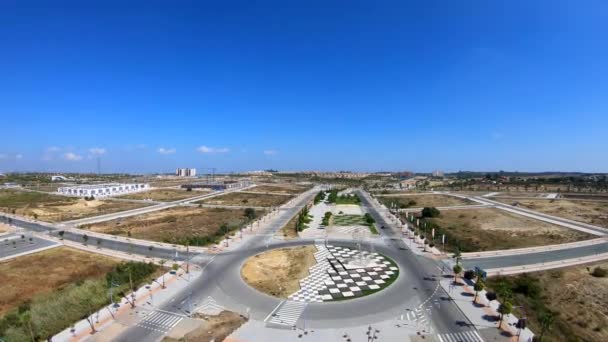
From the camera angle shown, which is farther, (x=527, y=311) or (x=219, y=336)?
(x=527, y=311)

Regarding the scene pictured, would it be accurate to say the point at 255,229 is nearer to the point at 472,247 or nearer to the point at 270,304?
the point at 270,304

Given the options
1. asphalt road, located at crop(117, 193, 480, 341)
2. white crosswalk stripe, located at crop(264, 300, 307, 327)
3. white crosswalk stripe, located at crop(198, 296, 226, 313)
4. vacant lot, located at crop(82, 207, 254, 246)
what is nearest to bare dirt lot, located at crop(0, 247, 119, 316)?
vacant lot, located at crop(82, 207, 254, 246)

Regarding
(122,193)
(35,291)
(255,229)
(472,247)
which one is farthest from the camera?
(122,193)

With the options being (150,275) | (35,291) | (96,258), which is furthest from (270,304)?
(96,258)

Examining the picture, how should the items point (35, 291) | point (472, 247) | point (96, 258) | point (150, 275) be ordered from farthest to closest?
point (472, 247) → point (96, 258) → point (150, 275) → point (35, 291)

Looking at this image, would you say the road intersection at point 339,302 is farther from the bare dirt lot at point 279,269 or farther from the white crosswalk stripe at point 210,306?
the bare dirt lot at point 279,269

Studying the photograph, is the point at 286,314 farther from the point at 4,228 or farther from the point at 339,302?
the point at 4,228

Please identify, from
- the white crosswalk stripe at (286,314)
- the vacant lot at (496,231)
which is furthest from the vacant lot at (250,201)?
the white crosswalk stripe at (286,314)
